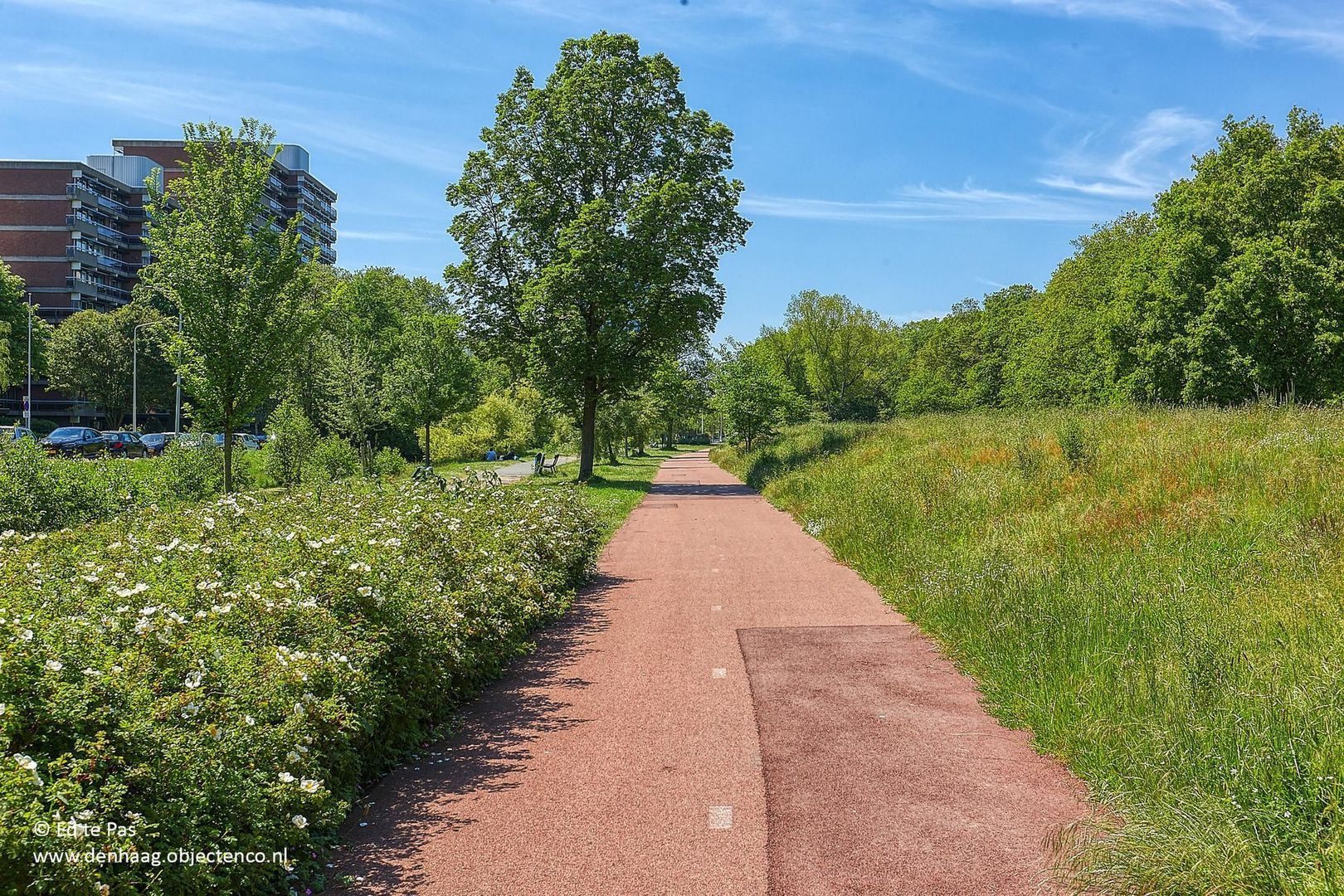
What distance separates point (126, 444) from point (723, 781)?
45591mm

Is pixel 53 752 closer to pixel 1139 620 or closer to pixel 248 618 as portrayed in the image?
pixel 248 618

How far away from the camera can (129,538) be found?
6.07 meters

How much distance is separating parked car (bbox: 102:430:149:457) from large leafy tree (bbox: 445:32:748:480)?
21.1 meters

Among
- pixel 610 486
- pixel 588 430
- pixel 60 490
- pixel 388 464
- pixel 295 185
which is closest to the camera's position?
pixel 60 490

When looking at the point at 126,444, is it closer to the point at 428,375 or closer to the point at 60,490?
the point at 428,375

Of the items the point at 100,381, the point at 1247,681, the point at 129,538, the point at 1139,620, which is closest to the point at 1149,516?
the point at 1139,620

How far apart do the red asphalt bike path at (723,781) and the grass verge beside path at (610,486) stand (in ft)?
24.8

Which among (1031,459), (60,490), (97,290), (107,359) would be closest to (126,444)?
(107,359)

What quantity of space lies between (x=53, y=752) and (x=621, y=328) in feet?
82.1

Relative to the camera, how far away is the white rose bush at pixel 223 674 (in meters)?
2.91

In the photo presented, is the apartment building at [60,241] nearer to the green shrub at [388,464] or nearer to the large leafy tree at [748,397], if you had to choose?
the large leafy tree at [748,397]

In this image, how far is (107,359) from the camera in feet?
201

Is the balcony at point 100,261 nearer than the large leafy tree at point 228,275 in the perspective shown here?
No

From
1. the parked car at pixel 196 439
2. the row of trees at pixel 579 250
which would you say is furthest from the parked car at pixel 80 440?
the parked car at pixel 196 439
